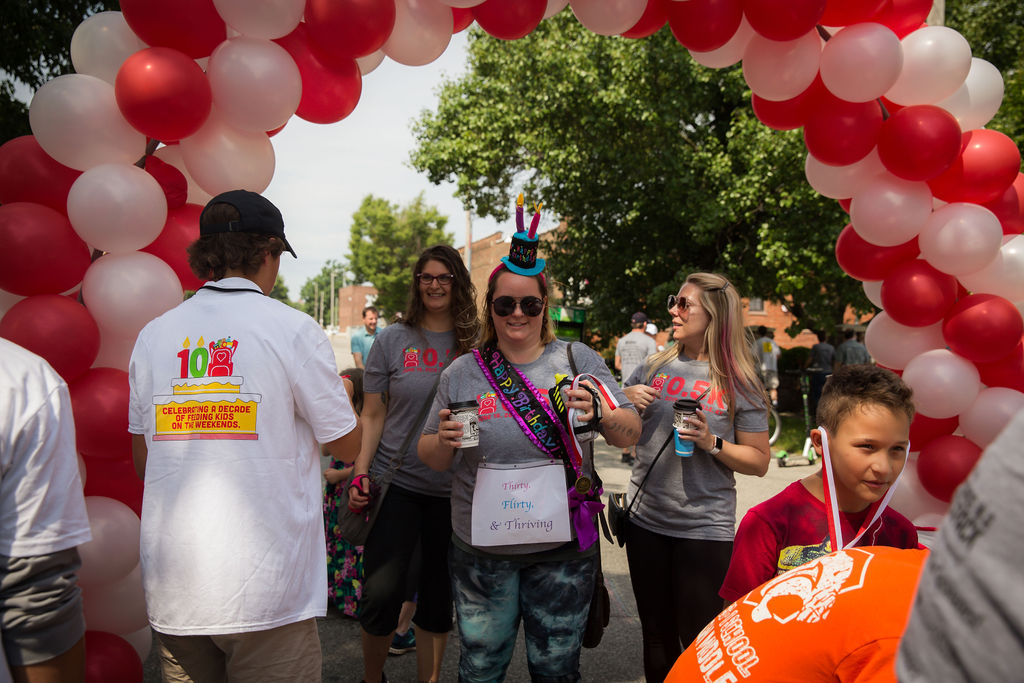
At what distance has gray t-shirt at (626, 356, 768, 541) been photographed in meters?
2.83

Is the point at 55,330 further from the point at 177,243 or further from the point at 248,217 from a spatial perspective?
the point at 248,217

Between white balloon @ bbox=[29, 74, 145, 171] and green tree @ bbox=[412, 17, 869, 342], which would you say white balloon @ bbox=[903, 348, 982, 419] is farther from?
green tree @ bbox=[412, 17, 869, 342]

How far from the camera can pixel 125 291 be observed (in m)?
2.76

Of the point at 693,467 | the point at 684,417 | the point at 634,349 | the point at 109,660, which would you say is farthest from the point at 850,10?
the point at 634,349

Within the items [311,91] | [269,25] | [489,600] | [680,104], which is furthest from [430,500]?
[680,104]

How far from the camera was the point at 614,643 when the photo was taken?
155 inches

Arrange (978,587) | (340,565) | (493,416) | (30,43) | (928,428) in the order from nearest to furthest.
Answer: (978,587)
(493,416)
(928,428)
(340,565)
(30,43)

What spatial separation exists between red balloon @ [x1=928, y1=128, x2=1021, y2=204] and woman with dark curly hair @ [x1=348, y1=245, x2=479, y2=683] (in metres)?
2.60

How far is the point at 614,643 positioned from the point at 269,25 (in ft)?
11.8

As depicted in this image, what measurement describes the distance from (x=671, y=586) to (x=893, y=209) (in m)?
2.28

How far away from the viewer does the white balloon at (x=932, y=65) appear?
11.1ft

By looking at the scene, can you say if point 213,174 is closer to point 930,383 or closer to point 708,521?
point 708,521

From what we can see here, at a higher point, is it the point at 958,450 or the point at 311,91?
the point at 311,91

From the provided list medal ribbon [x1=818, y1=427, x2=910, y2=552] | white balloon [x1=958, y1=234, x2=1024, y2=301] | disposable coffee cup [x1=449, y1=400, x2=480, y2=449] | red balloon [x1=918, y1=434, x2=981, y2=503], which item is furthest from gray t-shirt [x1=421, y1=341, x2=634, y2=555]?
white balloon [x1=958, y1=234, x2=1024, y2=301]
